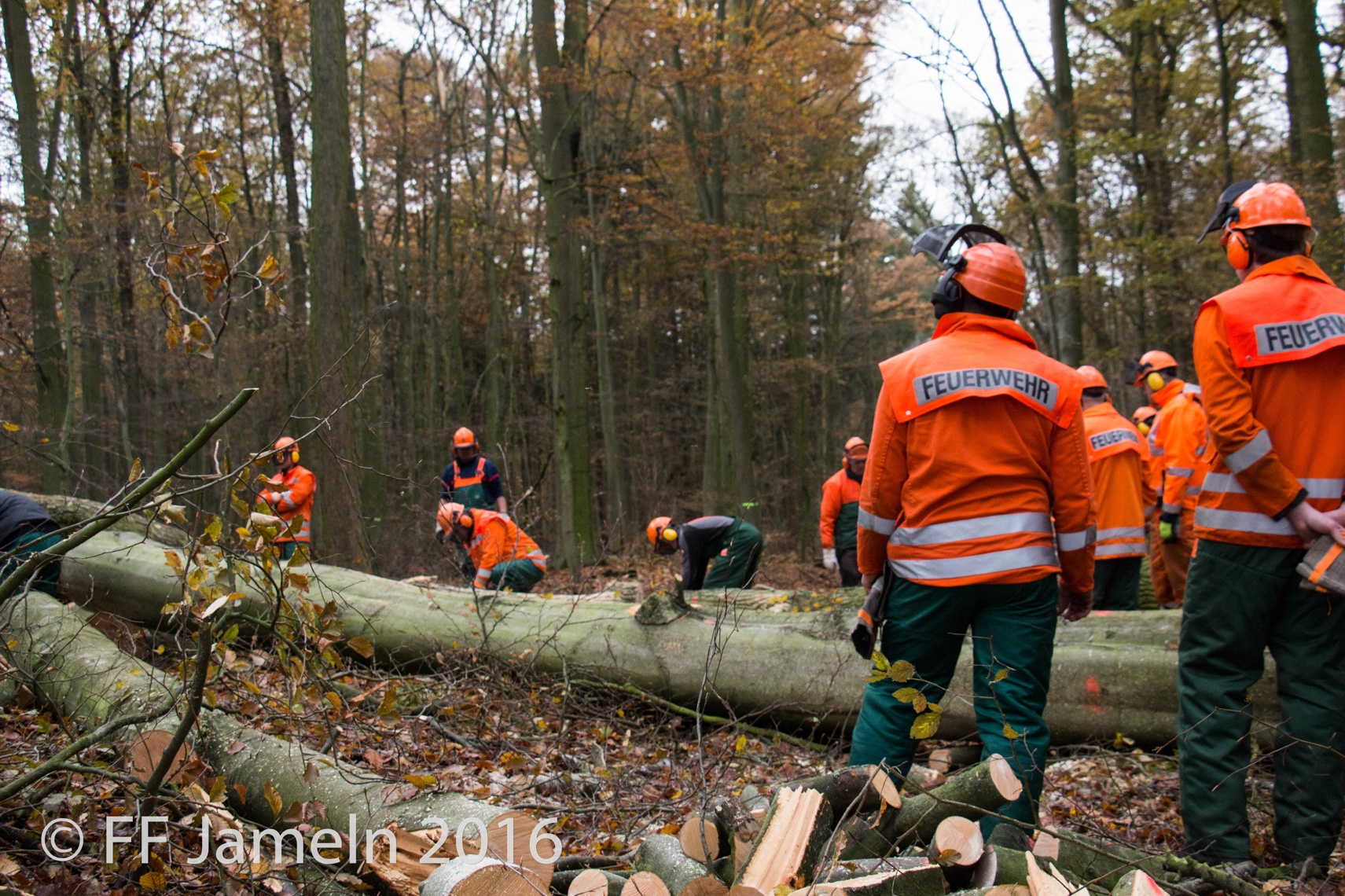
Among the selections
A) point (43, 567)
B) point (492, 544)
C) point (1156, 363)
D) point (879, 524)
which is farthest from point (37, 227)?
point (1156, 363)

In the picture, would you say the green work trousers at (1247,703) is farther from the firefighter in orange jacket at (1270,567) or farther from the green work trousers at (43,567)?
the green work trousers at (43,567)

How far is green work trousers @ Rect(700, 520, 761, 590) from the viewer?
7.57 metres

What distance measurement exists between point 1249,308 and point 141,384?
719 inches

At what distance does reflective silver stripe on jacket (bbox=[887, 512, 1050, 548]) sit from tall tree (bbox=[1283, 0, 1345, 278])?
6938 millimetres

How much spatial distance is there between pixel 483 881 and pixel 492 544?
5.38 meters

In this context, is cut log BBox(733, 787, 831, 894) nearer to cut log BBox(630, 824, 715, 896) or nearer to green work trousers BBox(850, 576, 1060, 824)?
cut log BBox(630, 824, 715, 896)

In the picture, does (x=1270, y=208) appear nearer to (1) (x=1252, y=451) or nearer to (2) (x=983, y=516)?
(1) (x=1252, y=451)

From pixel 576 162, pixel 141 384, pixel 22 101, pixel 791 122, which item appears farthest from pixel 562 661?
pixel 141 384

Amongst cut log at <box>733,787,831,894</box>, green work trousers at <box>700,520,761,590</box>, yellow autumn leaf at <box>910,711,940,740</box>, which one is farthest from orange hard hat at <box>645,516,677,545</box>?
cut log at <box>733,787,831,894</box>

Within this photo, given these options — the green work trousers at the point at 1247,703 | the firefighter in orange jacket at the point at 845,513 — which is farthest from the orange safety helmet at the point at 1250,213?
the firefighter in orange jacket at the point at 845,513

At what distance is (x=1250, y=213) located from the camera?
326 cm

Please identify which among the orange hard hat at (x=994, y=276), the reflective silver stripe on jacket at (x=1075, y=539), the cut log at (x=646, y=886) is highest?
the orange hard hat at (x=994, y=276)

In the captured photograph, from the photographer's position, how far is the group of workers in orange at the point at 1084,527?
2.84 meters

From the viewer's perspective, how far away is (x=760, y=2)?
14812 millimetres
